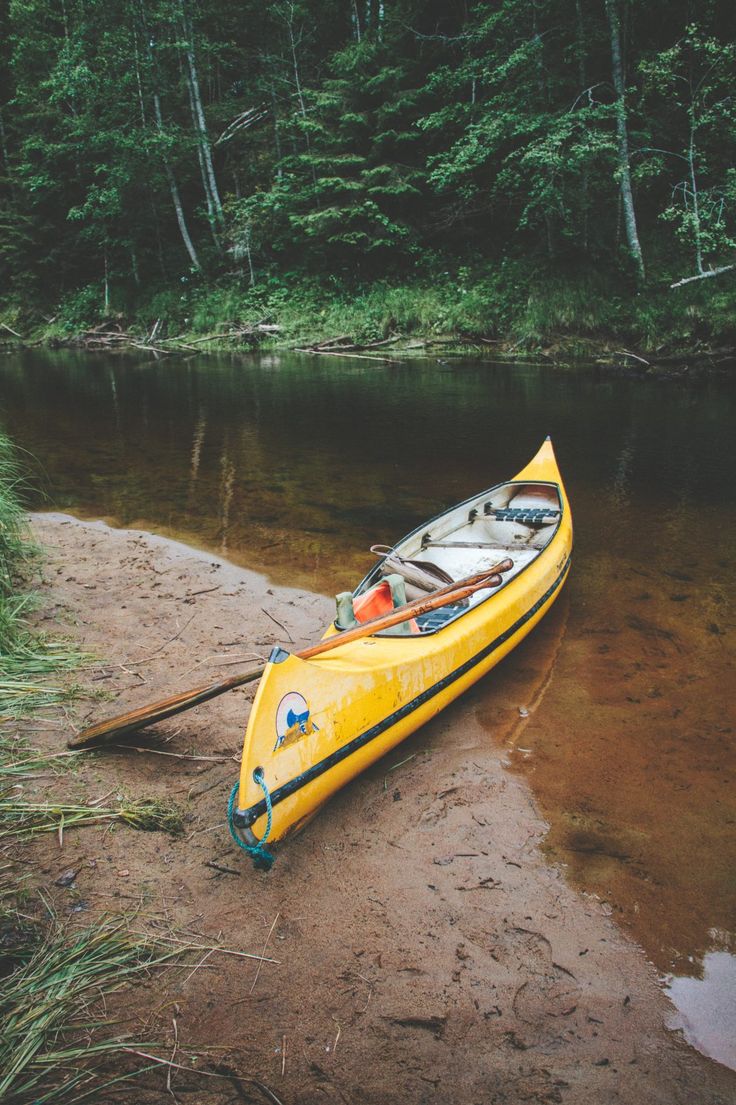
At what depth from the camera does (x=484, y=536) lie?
19.4 feet

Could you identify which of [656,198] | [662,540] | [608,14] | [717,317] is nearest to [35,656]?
[662,540]

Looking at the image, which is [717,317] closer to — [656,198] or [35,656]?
[656,198]

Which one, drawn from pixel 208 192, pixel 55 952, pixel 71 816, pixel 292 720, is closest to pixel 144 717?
pixel 71 816

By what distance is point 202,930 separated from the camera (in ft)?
7.63

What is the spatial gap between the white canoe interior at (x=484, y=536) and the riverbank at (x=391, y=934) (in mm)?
1255

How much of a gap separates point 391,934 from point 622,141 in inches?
670

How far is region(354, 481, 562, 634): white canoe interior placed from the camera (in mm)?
4539

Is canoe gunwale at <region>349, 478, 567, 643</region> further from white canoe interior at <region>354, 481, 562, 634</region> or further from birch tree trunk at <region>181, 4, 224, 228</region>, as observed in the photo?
birch tree trunk at <region>181, 4, 224, 228</region>

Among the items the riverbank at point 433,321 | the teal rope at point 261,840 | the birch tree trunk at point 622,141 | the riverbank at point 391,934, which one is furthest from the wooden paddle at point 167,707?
the birch tree trunk at point 622,141

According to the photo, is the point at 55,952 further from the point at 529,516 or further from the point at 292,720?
the point at 529,516

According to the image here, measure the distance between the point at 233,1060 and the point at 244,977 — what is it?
0.29m

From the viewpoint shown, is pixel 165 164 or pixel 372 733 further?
pixel 165 164

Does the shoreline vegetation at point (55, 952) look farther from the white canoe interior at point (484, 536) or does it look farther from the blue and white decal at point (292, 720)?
the white canoe interior at point (484, 536)

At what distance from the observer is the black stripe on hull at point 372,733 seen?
8.11 feet
